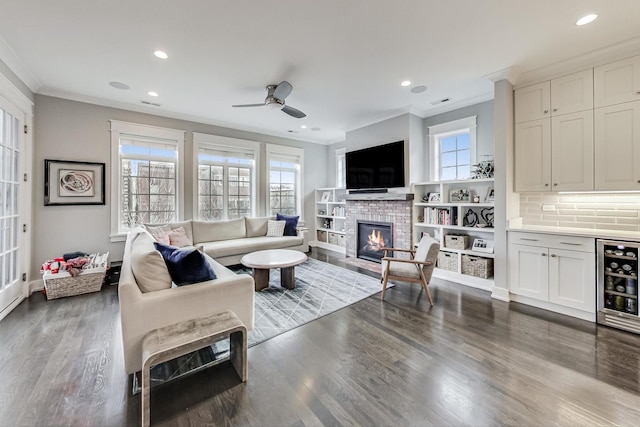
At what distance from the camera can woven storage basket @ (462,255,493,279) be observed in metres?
3.61

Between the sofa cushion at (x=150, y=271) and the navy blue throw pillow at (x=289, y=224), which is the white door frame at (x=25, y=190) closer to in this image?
the sofa cushion at (x=150, y=271)

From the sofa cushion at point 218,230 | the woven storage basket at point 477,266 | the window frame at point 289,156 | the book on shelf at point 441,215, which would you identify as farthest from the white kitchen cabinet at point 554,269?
Answer: the sofa cushion at point 218,230

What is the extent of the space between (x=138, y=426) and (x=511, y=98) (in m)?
4.85

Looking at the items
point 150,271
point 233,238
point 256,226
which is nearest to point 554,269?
point 150,271

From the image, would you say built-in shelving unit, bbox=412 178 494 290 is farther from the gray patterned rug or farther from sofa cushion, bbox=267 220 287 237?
sofa cushion, bbox=267 220 287 237

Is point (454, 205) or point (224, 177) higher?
point (224, 177)

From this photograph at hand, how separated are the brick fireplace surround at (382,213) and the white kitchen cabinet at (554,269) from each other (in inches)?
63.0

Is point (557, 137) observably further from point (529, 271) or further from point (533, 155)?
point (529, 271)

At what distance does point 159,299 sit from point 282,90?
270cm

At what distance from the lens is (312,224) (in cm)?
689

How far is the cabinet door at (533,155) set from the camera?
10.3 feet

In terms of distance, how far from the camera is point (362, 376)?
1884 millimetres

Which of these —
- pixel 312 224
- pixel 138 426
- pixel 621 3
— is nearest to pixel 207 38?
pixel 138 426

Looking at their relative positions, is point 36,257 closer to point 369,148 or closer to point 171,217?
point 171,217
